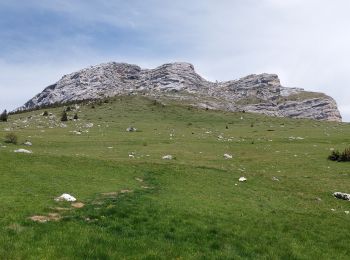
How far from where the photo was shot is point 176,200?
28953 millimetres

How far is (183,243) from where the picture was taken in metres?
19.4

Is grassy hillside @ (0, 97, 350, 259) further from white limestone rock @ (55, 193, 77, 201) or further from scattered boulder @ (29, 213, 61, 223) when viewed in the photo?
white limestone rock @ (55, 193, 77, 201)

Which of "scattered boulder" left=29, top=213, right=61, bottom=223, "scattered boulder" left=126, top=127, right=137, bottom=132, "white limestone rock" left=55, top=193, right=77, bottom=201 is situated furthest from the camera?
"scattered boulder" left=126, top=127, right=137, bottom=132

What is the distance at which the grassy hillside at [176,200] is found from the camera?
61.5ft

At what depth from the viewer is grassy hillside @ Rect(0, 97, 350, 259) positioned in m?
18.7

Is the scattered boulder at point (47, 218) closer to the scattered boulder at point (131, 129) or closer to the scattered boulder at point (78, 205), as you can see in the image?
the scattered boulder at point (78, 205)

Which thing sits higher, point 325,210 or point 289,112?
point 289,112

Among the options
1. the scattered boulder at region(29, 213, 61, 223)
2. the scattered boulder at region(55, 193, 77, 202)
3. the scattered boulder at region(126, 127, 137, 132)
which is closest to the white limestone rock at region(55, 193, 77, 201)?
the scattered boulder at region(55, 193, 77, 202)

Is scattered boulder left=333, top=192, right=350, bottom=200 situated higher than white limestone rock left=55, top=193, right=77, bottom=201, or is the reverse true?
white limestone rock left=55, top=193, right=77, bottom=201

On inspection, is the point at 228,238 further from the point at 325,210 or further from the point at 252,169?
the point at 252,169

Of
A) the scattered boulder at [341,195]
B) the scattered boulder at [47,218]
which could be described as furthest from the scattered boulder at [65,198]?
the scattered boulder at [341,195]

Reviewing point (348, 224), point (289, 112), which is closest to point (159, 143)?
point (348, 224)

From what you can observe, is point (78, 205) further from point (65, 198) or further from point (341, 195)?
point (341, 195)

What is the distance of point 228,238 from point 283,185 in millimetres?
20195
